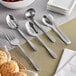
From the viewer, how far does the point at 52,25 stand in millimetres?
1029

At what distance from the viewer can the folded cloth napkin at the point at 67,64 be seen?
2.89 ft

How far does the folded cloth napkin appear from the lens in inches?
34.7

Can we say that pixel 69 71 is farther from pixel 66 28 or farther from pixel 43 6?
pixel 43 6

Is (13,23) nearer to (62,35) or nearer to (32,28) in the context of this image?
(32,28)

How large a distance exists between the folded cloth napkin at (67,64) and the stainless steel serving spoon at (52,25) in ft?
0.17

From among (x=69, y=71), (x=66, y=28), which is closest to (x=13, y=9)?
(x=66, y=28)

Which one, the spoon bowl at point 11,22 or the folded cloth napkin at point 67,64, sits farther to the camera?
the spoon bowl at point 11,22

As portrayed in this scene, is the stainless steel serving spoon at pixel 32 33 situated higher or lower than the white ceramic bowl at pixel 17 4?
lower

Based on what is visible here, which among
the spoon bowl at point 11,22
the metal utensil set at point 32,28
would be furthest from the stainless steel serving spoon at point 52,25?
the spoon bowl at point 11,22

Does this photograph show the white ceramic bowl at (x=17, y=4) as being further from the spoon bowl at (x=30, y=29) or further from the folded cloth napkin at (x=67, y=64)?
the folded cloth napkin at (x=67, y=64)

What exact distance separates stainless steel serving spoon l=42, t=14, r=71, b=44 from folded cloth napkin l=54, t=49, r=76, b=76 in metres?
0.05

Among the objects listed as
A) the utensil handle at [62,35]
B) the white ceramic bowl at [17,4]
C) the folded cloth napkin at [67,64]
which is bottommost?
the folded cloth napkin at [67,64]

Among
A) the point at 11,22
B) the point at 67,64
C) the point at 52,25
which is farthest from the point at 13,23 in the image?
the point at 67,64

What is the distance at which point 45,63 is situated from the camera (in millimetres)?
917
